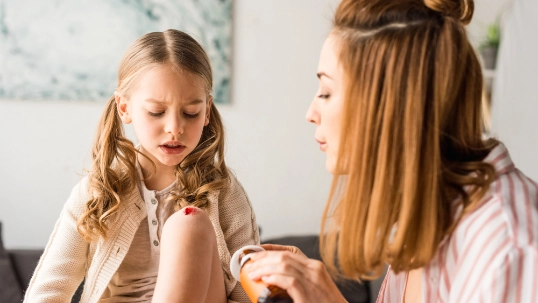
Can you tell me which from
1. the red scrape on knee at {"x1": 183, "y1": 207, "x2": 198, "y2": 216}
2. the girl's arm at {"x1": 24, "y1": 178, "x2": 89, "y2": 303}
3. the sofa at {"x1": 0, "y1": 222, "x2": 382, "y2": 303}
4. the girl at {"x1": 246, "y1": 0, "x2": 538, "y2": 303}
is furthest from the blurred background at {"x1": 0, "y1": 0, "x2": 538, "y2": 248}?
the girl at {"x1": 246, "y1": 0, "x2": 538, "y2": 303}

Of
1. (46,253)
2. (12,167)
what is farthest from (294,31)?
(46,253)

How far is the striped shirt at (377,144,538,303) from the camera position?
698mm

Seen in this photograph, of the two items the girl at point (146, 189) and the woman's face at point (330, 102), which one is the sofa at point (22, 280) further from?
the woman's face at point (330, 102)

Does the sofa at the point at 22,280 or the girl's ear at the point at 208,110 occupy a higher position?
the girl's ear at the point at 208,110

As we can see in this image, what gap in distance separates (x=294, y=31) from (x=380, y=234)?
6.80 ft

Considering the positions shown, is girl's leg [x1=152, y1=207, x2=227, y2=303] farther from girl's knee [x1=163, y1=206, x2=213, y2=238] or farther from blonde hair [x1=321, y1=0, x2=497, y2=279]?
blonde hair [x1=321, y1=0, x2=497, y2=279]

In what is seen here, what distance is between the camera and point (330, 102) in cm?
89

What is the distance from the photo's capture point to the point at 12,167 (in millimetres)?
2793

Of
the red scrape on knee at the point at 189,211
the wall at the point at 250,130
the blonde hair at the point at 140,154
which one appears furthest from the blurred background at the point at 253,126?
the red scrape on knee at the point at 189,211

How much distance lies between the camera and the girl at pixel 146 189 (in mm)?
1282

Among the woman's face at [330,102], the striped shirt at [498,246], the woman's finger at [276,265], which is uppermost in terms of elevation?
the woman's face at [330,102]

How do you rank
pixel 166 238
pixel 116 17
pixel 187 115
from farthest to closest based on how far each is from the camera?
pixel 116 17 < pixel 187 115 < pixel 166 238

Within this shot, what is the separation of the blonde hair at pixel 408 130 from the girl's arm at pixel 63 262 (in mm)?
729

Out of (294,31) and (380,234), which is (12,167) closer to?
(294,31)
